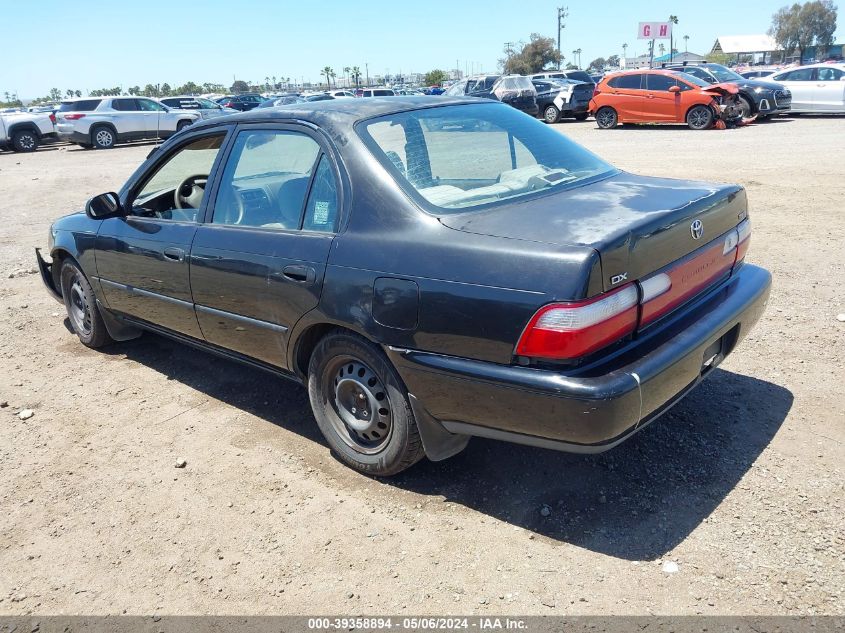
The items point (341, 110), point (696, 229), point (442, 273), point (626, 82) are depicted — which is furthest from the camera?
point (626, 82)

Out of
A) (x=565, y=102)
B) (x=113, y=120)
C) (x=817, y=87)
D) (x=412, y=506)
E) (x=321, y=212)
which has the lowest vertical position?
(x=412, y=506)

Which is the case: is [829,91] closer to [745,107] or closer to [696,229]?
[745,107]

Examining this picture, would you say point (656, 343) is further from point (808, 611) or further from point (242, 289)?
point (242, 289)

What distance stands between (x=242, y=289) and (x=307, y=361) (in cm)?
50

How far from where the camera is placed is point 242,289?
3543 mm

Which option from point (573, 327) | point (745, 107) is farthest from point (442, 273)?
point (745, 107)

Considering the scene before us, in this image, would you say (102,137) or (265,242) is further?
(102,137)

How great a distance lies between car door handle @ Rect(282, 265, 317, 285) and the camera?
316 centimetres

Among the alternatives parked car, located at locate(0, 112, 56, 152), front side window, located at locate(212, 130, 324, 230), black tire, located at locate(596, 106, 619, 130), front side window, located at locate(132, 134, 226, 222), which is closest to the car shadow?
front side window, located at locate(212, 130, 324, 230)

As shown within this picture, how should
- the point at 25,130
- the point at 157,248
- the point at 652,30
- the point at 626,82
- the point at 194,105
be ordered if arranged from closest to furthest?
the point at 157,248, the point at 626,82, the point at 25,130, the point at 194,105, the point at 652,30

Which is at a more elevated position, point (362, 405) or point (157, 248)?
point (157, 248)

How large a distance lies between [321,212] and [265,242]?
0.37m

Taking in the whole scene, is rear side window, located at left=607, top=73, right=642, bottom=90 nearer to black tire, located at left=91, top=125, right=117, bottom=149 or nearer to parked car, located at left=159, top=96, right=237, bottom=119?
parked car, located at left=159, top=96, right=237, bottom=119

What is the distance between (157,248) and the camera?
13.5ft
